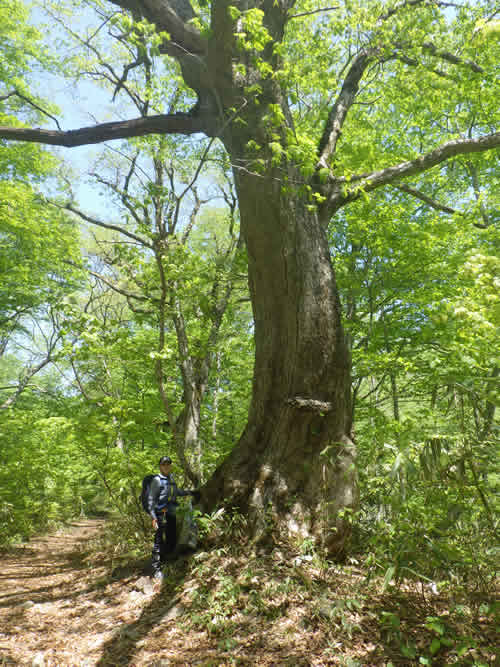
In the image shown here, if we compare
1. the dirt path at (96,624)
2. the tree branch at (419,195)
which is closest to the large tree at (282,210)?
the dirt path at (96,624)

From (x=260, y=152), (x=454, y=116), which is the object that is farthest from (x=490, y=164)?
(x=260, y=152)

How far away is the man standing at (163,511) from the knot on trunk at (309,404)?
1.68 m

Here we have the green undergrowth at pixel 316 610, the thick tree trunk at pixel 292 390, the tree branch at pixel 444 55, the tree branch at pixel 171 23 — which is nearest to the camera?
the green undergrowth at pixel 316 610

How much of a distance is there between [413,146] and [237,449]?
31.3ft

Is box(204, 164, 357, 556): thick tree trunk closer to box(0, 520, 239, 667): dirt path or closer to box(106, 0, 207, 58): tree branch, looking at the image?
box(0, 520, 239, 667): dirt path

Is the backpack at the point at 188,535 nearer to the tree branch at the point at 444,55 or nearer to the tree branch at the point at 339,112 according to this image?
the tree branch at the point at 339,112

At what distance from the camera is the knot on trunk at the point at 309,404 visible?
12.4 feet

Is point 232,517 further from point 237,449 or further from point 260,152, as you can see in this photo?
point 260,152

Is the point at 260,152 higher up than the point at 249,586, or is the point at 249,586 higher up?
the point at 260,152

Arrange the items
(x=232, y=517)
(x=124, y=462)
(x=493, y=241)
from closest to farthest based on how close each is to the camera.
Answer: (x=232, y=517)
(x=124, y=462)
(x=493, y=241)

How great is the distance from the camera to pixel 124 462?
5.49m

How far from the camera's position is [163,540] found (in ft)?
14.2

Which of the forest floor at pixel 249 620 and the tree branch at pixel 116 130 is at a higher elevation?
the tree branch at pixel 116 130

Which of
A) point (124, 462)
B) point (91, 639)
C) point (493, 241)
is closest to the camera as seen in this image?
point (91, 639)
